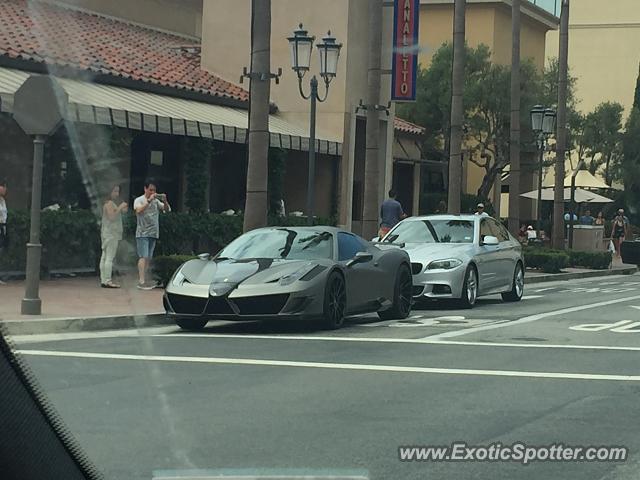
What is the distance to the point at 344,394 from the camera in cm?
841

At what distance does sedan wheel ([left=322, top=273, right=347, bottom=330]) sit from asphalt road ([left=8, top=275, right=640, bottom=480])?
0.32 m

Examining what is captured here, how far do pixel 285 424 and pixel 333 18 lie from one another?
2486 centimetres

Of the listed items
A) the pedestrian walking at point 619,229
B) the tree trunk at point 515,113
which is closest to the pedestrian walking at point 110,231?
the tree trunk at point 515,113

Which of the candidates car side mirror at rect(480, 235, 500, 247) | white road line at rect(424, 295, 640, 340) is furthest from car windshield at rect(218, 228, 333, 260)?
car side mirror at rect(480, 235, 500, 247)

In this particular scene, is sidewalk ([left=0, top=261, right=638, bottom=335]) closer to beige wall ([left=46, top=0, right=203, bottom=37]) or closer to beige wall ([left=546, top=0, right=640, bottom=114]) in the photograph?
beige wall ([left=46, top=0, right=203, bottom=37])

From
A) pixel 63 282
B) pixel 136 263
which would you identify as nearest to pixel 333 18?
pixel 63 282

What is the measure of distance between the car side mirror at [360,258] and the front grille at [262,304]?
4.79 feet

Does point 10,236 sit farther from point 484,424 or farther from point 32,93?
point 484,424

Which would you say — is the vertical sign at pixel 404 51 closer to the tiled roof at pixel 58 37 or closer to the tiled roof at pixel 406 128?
the tiled roof at pixel 406 128

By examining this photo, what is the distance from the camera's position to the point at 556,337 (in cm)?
1351

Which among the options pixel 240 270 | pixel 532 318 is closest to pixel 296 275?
pixel 240 270

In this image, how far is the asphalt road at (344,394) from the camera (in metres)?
3.94

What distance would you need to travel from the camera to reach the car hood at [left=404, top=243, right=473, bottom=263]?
1812 centimetres

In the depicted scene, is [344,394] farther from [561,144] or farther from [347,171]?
[561,144]
